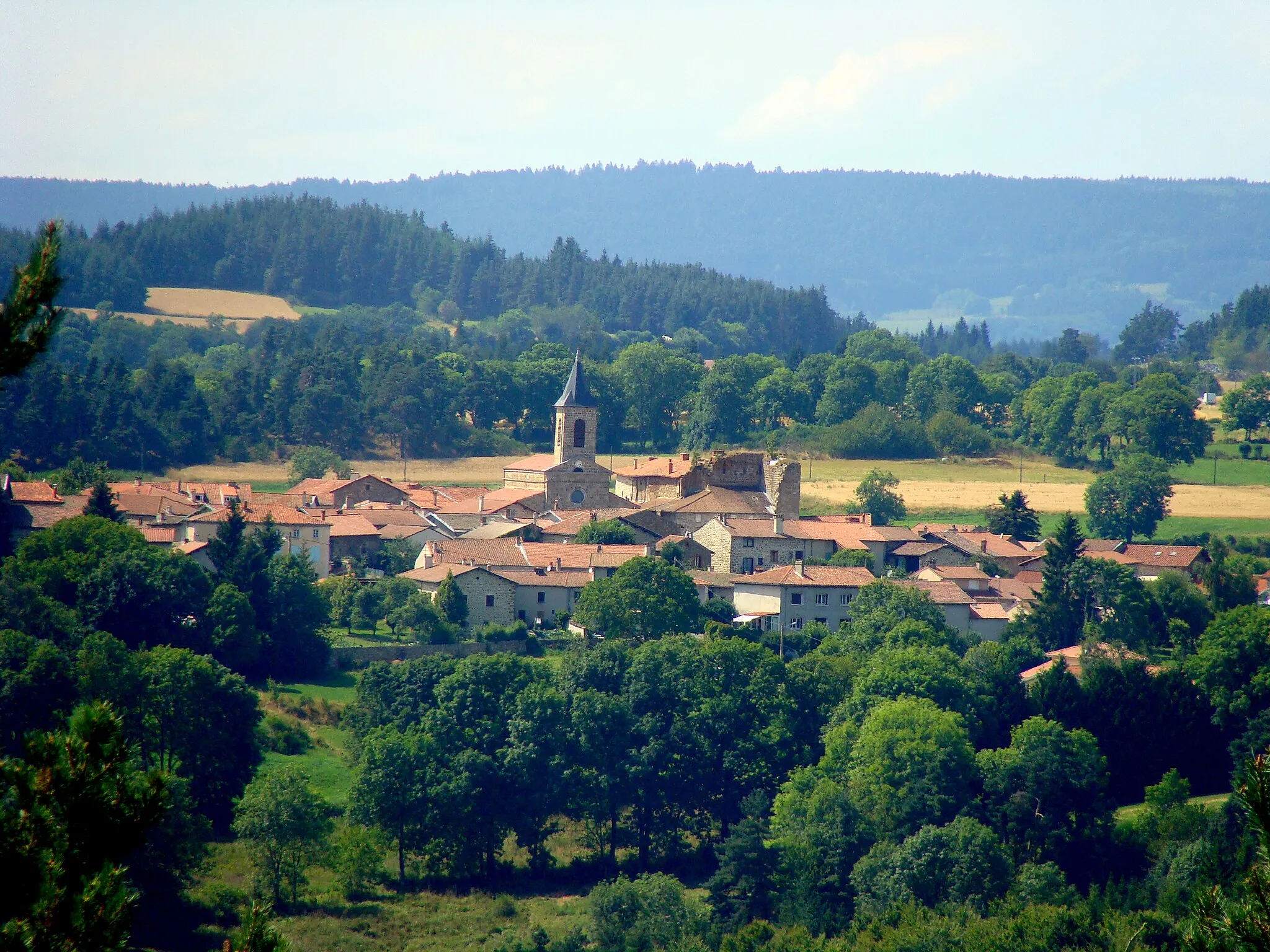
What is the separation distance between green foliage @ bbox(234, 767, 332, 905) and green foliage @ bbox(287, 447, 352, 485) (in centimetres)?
4258

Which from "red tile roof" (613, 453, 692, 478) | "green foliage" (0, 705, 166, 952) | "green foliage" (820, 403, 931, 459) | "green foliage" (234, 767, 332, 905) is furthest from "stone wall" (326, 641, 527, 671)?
"green foliage" (820, 403, 931, 459)

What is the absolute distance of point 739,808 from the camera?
137ft

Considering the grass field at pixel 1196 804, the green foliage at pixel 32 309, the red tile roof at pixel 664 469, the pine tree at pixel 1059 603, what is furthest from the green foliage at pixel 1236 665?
the green foliage at pixel 32 309

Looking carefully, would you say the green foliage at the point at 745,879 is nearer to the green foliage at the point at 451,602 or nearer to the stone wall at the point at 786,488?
the green foliage at the point at 451,602

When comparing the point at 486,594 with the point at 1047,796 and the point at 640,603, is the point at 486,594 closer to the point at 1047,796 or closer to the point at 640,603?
the point at 640,603

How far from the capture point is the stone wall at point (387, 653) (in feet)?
155

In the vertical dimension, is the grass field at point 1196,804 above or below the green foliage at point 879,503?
below

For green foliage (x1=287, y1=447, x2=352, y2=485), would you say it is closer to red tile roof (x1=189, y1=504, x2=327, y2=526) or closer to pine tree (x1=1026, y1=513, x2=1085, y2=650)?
red tile roof (x1=189, y1=504, x2=327, y2=526)

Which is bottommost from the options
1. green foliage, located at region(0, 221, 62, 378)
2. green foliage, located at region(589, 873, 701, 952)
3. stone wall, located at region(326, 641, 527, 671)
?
green foliage, located at region(589, 873, 701, 952)

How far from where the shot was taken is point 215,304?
145250 millimetres

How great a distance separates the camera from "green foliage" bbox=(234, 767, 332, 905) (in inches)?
1398

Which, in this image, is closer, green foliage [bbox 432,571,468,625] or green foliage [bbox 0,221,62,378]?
green foliage [bbox 0,221,62,378]

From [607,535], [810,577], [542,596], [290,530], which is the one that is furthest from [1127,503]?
[290,530]

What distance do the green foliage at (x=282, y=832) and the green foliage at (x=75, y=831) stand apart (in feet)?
81.0
